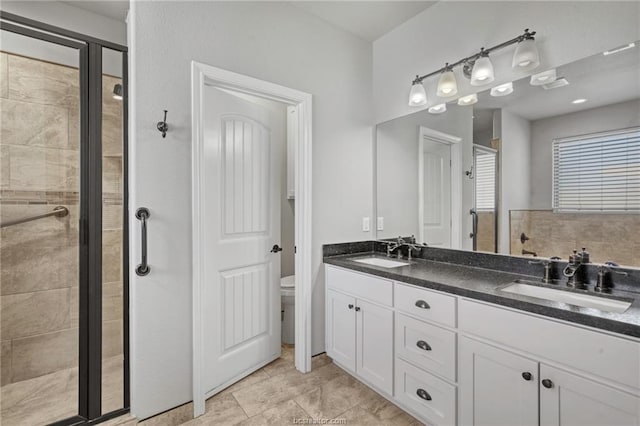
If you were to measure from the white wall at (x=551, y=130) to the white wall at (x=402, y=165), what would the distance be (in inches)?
17.5

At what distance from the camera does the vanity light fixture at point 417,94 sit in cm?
228

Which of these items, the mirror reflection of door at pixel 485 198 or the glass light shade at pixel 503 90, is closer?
the glass light shade at pixel 503 90

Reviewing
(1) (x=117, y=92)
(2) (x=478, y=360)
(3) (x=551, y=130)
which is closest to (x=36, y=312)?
(1) (x=117, y=92)

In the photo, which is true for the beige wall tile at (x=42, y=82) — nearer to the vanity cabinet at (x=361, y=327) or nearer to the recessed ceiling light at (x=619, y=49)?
the vanity cabinet at (x=361, y=327)

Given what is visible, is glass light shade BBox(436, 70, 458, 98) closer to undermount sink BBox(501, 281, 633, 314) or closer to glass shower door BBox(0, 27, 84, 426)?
undermount sink BBox(501, 281, 633, 314)

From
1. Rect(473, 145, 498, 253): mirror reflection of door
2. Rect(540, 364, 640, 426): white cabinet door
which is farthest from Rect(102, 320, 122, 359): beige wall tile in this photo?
Rect(473, 145, 498, 253): mirror reflection of door

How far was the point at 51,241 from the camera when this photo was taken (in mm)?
1751

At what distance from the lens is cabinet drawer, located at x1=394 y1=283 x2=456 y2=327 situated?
59.9 inches

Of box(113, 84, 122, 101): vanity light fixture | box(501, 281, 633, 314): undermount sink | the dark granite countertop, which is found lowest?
box(501, 281, 633, 314): undermount sink

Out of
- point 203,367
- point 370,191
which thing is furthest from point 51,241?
point 370,191

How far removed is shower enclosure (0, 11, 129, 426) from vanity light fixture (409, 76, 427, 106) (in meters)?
1.94

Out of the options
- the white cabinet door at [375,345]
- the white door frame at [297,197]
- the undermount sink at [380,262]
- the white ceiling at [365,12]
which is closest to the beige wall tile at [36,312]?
the white door frame at [297,197]

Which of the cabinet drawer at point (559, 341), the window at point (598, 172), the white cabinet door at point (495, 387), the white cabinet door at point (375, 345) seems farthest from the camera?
the white cabinet door at point (375, 345)

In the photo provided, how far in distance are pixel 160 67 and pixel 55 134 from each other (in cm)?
71
